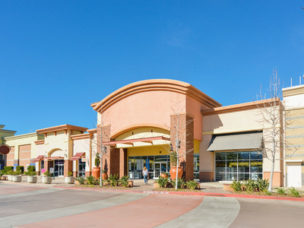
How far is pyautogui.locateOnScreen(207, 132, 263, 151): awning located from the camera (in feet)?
76.0

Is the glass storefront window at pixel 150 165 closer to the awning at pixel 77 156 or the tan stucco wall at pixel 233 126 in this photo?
the tan stucco wall at pixel 233 126

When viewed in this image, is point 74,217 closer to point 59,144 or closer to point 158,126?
point 158,126

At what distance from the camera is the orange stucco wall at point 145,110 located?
83.3 ft

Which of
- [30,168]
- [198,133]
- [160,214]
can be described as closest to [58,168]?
[30,168]

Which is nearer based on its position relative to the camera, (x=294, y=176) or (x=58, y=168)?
(x=294, y=176)

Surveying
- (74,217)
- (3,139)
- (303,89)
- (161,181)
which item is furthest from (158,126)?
(3,139)

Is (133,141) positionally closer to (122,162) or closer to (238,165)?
(122,162)

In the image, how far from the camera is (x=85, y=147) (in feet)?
128

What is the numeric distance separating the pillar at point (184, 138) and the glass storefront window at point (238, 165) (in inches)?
133

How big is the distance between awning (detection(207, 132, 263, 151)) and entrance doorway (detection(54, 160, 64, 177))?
2684cm

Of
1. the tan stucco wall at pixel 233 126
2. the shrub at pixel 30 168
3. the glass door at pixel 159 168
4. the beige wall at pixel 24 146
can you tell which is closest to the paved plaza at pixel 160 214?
the tan stucco wall at pixel 233 126

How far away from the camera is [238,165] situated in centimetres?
2517

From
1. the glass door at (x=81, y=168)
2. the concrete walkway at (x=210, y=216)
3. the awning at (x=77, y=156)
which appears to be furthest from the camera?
the glass door at (x=81, y=168)

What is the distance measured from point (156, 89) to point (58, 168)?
1014 inches
